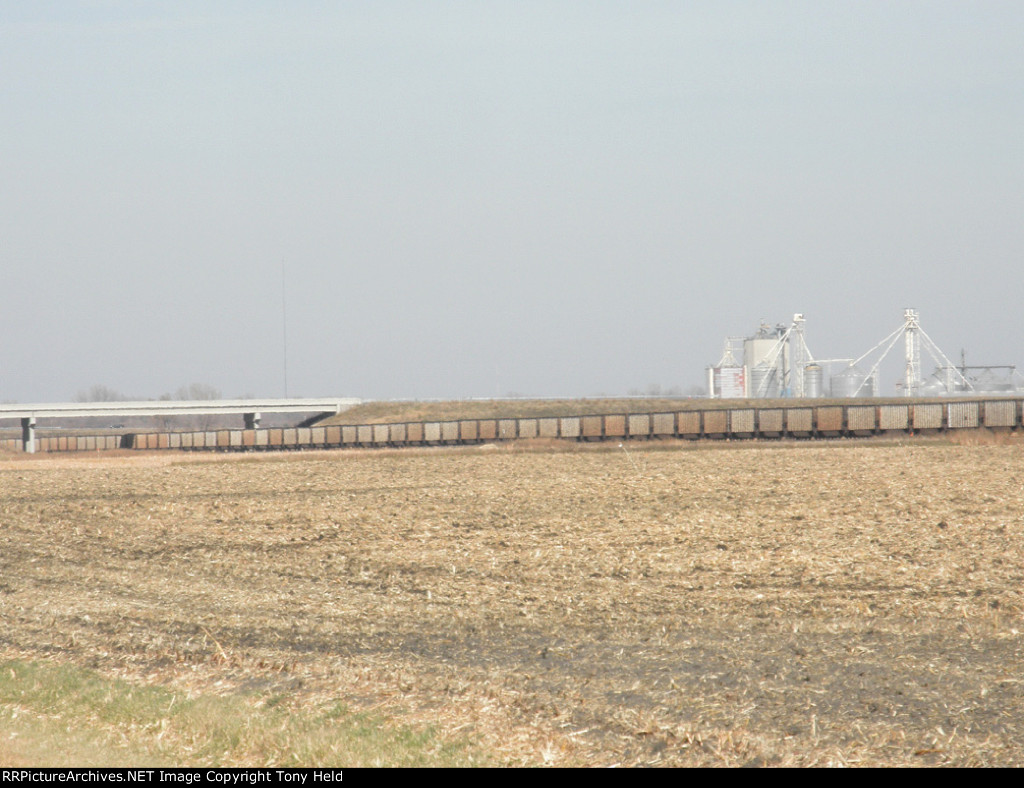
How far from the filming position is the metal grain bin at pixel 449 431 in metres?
→ 72.1

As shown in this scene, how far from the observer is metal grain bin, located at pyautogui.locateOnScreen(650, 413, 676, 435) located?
205ft

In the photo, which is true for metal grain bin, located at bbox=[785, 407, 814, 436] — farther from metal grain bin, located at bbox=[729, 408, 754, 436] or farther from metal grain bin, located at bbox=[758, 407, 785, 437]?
metal grain bin, located at bbox=[729, 408, 754, 436]

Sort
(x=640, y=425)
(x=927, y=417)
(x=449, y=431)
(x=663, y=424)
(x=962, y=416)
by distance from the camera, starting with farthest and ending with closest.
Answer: (x=449, y=431) < (x=640, y=425) < (x=663, y=424) < (x=927, y=417) < (x=962, y=416)

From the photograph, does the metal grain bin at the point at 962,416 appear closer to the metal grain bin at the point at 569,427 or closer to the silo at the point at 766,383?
the metal grain bin at the point at 569,427

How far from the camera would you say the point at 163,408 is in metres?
100

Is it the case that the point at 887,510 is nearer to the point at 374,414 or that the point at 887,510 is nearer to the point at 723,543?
the point at 723,543

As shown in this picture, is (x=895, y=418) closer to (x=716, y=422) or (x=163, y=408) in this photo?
(x=716, y=422)

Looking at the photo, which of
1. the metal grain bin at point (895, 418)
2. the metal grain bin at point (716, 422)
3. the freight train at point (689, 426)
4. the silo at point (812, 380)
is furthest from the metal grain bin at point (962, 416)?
the silo at point (812, 380)

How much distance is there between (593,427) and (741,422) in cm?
1002

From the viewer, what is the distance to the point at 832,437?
57.0 metres

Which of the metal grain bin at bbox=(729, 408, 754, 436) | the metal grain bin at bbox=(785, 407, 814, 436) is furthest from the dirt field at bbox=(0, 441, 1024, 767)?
the metal grain bin at bbox=(729, 408, 754, 436)

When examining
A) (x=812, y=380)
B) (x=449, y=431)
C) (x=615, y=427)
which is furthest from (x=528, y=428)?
(x=812, y=380)

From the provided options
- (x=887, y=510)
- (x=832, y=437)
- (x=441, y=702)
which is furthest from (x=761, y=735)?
(x=832, y=437)

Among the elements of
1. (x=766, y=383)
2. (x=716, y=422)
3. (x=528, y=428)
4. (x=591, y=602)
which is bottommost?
(x=591, y=602)
